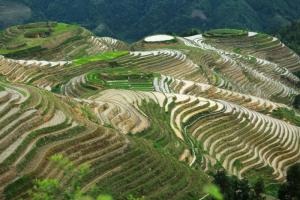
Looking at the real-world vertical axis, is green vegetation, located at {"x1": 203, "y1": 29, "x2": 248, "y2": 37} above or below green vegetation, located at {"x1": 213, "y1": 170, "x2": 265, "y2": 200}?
below

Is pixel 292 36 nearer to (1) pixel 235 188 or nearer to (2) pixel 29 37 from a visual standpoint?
(2) pixel 29 37

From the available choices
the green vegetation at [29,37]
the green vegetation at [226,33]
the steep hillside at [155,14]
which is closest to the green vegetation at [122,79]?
the green vegetation at [29,37]

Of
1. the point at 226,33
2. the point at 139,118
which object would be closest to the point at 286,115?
the point at 139,118

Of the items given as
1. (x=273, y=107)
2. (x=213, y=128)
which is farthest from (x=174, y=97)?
(x=273, y=107)

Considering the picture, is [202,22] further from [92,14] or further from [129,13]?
[92,14]

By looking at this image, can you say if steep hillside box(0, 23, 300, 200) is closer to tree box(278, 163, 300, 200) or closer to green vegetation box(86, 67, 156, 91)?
green vegetation box(86, 67, 156, 91)

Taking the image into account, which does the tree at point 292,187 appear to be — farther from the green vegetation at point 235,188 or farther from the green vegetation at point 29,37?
the green vegetation at point 29,37

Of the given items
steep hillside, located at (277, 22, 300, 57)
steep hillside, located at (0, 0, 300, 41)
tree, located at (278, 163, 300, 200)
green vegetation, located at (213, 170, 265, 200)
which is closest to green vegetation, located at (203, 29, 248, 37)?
steep hillside, located at (277, 22, 300, 57)
